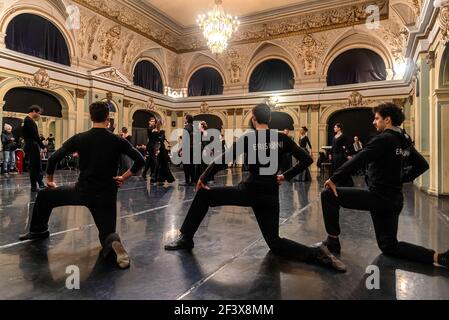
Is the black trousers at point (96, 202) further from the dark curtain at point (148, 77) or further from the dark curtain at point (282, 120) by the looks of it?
the dark curtain at point (282, 120)

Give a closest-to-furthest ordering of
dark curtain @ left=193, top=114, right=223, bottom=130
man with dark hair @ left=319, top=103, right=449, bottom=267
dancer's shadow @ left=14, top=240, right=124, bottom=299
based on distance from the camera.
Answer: dancer's shadow @ left=14, top=240, right=124, bottom=299 < man with dark hair @ left=319, top=103, right=449, bottom=267 < dark curtain @ left=193, top=114, right=223, bottom=130

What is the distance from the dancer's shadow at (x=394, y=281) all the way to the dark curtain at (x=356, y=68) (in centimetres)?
1316

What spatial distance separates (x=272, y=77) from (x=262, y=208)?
1415cm

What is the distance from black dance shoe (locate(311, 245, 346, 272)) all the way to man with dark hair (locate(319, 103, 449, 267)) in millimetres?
384

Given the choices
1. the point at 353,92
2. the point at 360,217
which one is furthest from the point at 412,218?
the point at 353,92

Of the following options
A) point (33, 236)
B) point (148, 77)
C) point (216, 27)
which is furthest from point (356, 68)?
point (33, 236)

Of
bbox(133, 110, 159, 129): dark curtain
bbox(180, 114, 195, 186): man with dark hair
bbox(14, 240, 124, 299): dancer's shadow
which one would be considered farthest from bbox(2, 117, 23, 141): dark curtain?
bbox(14, 240, 124, 299): dancer's shadow

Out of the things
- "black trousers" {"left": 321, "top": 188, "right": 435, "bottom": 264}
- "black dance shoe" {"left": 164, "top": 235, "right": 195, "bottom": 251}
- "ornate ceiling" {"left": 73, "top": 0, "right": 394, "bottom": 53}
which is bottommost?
"black dance shoe" {"left": 164, "top": 235, "right": 195, "bottom": 251}

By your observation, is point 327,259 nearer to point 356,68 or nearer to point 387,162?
point 387,162

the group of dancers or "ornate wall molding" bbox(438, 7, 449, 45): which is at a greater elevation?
"ornate wall molding" bbox(438, 7, 449, 45)

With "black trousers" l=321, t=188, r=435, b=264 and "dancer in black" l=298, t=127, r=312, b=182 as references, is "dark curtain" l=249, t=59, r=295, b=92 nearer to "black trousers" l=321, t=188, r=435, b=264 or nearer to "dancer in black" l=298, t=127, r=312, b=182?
"dancer in black" l=298, t=127, r=312, b=182

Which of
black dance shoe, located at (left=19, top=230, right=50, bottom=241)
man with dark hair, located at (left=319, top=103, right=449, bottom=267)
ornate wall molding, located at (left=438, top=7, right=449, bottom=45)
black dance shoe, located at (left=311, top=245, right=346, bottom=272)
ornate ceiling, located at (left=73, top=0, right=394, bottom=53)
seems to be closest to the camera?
black dance shoe, located at (left=311, top=245, right=346, bottom=272)

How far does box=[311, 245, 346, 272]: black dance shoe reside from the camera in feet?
6.88

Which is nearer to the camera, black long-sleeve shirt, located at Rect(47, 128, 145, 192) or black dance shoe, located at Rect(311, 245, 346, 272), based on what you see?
black dance shoe, located at Rect(311, 245, 346, 272)
